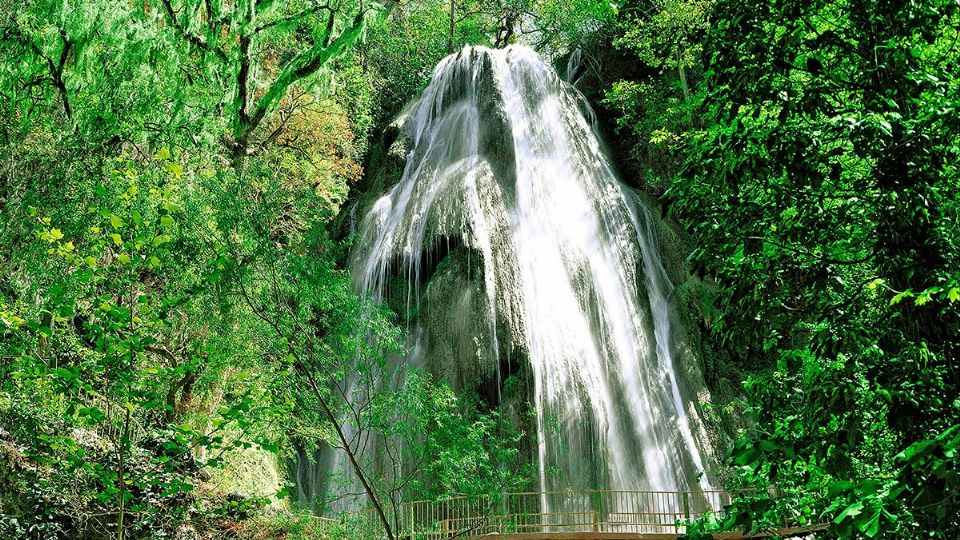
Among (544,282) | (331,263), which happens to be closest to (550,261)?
(544,282)

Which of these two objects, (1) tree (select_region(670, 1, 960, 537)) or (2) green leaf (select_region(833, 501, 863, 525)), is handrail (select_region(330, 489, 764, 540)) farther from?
(2) green leaf (select_region(833, 501, 863, 525))

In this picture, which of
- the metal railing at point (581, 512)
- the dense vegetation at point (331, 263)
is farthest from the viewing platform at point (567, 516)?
the dense vegetation at point (331, 263)

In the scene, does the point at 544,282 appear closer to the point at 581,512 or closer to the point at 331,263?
the point at 581,512

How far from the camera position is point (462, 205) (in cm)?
1703

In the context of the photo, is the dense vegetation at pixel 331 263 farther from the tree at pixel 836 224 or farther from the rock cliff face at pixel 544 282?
the rock cliff face at pixel 544 282

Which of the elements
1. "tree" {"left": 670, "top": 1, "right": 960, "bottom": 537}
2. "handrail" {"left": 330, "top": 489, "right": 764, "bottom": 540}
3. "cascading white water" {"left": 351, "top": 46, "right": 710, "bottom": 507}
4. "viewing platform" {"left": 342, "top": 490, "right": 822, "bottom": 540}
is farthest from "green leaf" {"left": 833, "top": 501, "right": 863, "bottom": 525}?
Result: "cascading white water" {"left": 351, "top": 46, "right": 710, "bottom": 507}

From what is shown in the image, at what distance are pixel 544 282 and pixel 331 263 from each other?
9.24 meters

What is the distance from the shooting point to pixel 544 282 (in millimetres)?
16750

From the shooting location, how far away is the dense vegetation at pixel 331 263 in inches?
A: 118

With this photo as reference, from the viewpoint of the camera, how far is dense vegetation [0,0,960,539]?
2992mm

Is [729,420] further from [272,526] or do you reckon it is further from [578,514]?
[272,526]

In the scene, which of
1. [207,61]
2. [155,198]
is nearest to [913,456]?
[155,198]

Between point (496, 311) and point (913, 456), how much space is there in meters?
13.5

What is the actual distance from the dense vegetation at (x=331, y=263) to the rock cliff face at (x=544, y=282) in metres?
1.71
